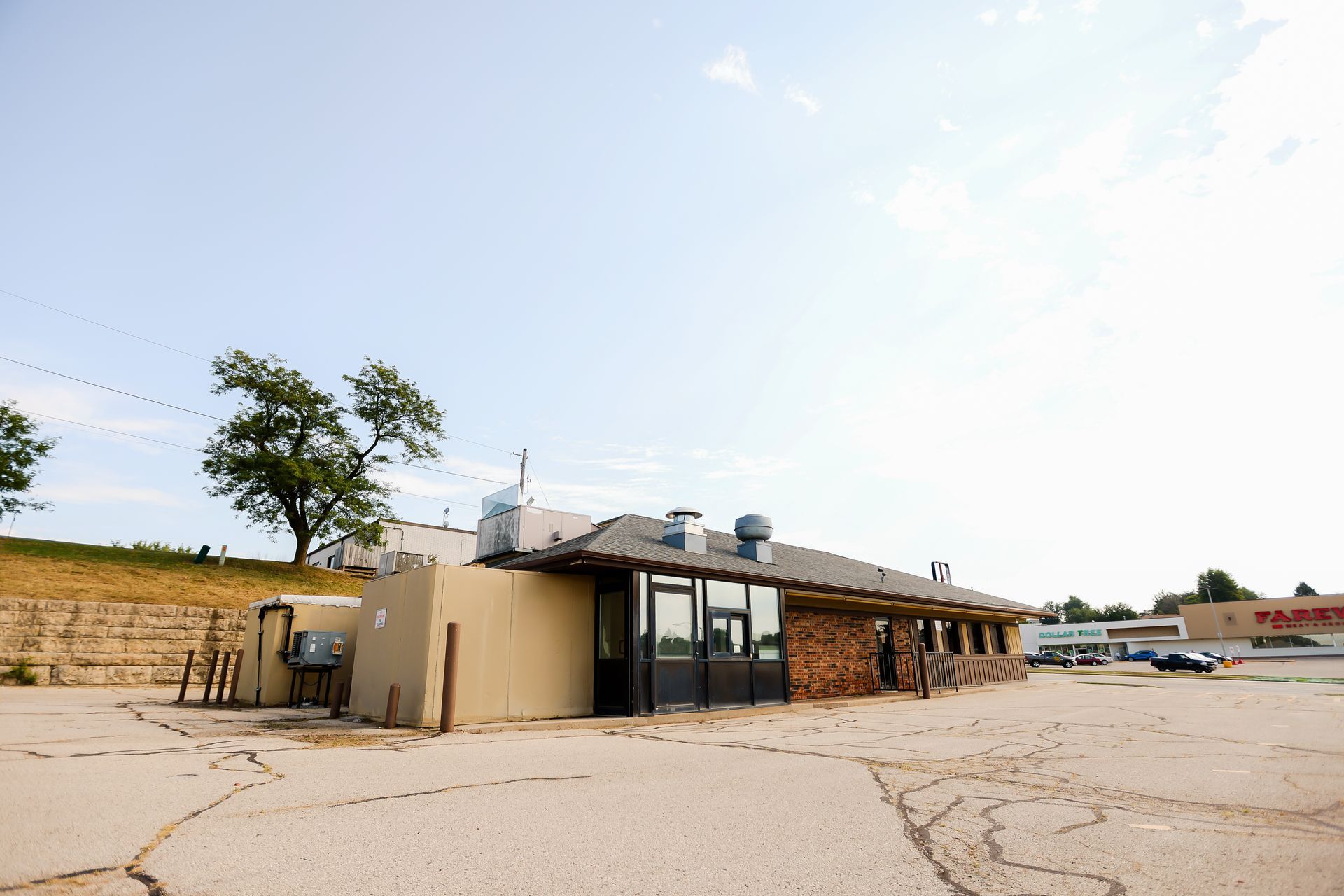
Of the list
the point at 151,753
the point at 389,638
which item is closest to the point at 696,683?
the point at 389,638

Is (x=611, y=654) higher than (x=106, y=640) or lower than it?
lower

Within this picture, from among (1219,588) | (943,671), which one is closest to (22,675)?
(943,671)

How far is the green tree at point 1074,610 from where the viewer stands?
138750 millimetres

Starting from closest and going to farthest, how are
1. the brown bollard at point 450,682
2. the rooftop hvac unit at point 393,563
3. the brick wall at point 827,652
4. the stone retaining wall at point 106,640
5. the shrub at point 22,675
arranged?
the brown bollard at point 450,682
the rooftop hvac unit at point 393,563
the brick wall at point 827,652
the shrub at point 22,675
the stone retaining wall at point 106,640

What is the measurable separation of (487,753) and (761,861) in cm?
518

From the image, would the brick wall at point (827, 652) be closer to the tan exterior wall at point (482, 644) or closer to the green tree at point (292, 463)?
the tan exterior wall at point (482, 644)

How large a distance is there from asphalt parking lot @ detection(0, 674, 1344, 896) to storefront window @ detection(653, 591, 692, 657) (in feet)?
11.5

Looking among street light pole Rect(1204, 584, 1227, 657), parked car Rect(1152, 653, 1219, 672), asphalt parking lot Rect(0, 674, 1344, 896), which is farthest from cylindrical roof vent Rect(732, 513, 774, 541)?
street light pole Rect(1204, 584, 1227, 657)

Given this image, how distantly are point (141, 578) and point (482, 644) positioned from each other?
23500 millimetres

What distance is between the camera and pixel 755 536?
1797cm

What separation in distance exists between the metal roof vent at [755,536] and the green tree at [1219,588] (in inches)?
4811

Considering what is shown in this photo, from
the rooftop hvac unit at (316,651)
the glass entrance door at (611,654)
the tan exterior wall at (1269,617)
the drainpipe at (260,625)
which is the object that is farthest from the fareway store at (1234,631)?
the drainpipe at (260,625)

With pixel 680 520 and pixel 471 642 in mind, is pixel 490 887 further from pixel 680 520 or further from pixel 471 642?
pixel 680 520

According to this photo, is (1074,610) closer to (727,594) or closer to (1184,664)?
(1184,664)
